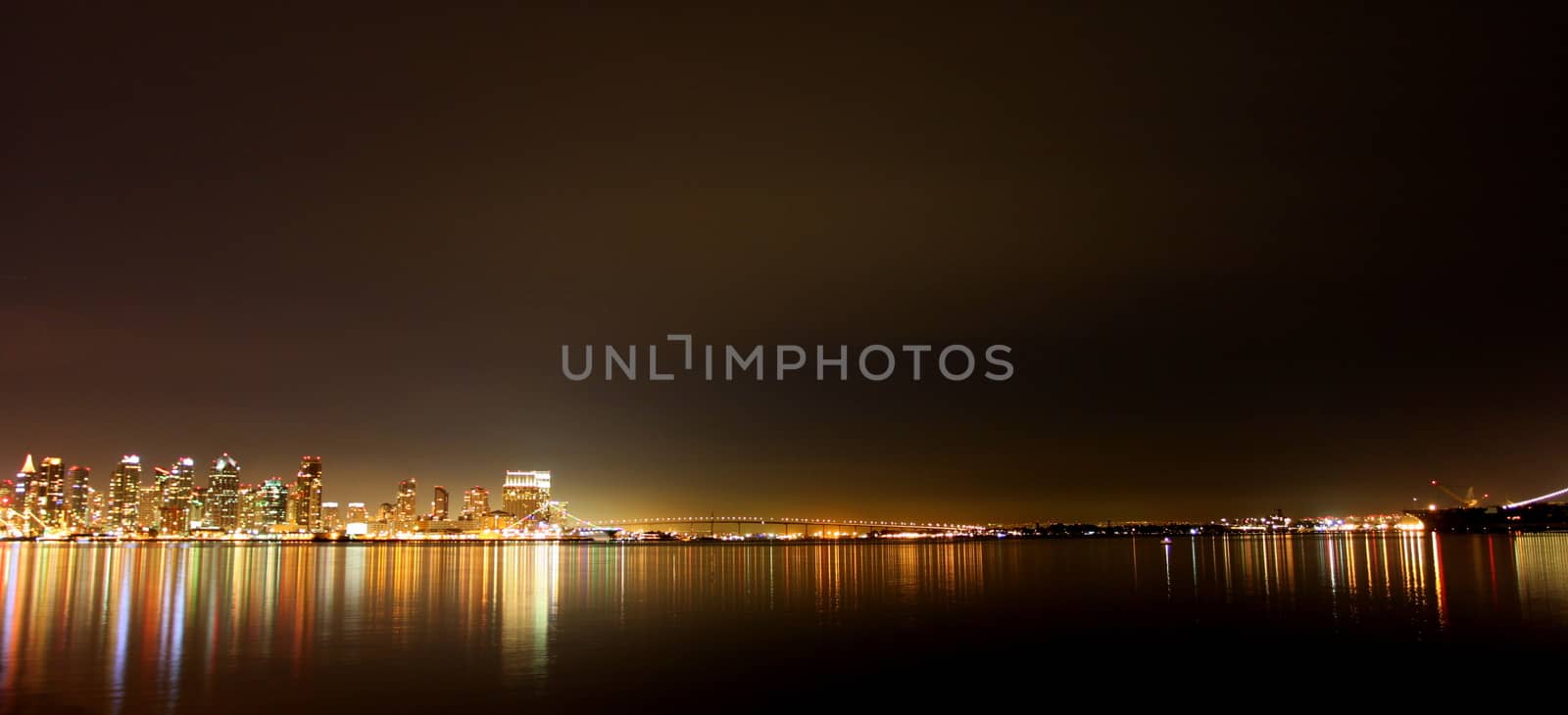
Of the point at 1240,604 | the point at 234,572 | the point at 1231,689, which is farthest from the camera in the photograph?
the point at 234,572

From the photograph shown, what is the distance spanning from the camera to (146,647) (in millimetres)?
24984

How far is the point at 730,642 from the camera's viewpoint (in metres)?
26.5

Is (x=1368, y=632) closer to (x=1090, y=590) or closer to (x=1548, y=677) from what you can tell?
(x=1548, y=677)

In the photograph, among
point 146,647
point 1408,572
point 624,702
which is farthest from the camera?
point 1408,572

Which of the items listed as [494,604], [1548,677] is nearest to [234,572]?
[494,604]

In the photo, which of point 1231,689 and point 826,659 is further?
point 826,659

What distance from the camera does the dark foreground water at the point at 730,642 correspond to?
19406mm

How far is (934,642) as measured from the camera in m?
26.2

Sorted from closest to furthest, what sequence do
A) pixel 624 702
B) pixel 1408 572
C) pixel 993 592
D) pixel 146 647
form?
pixel 624 702 < pixel 146 647 < pixel 993 592 < pixel 1408 572

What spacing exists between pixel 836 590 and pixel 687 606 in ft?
30.7

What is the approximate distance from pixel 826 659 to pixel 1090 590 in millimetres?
23966

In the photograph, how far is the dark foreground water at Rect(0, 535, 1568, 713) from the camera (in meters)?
19.4

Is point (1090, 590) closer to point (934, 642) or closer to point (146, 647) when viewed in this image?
point (934, 642)

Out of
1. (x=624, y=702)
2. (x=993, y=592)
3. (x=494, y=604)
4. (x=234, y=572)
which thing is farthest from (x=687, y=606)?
(x=234, y=572)
